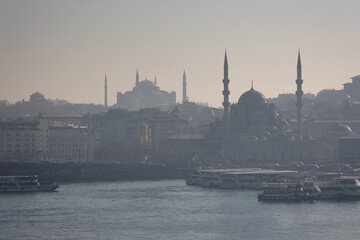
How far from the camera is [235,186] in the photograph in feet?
371

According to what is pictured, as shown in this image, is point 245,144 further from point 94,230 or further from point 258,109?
point 94,230

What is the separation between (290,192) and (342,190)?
14.3ft

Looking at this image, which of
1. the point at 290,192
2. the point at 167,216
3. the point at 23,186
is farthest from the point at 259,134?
the point at 167,216

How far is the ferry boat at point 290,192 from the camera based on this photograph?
3770 inches

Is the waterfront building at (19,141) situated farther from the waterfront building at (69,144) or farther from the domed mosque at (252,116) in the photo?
the domed mosque at (252,116)

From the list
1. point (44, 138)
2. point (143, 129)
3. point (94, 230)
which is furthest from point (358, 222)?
point (143, 129)

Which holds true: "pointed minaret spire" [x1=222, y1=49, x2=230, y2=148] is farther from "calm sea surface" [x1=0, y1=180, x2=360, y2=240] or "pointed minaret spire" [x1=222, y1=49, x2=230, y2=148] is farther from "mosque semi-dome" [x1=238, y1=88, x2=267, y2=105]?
"calm sea surface" [x1=0, y1=180, x2=360, y2=240]

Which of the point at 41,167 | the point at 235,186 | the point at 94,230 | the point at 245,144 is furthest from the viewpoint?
the point at 245,144

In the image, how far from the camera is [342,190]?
97688 millimetres

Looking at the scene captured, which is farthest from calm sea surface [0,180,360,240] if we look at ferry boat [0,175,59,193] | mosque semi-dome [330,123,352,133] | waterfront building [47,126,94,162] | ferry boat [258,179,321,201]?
waterfront building [47,126,94,162]

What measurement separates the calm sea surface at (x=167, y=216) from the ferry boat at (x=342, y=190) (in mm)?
3332

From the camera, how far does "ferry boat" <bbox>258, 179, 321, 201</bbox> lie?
314ft

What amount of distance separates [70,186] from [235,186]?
1451 centimetres

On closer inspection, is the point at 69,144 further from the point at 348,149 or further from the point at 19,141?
the point at 348,149
